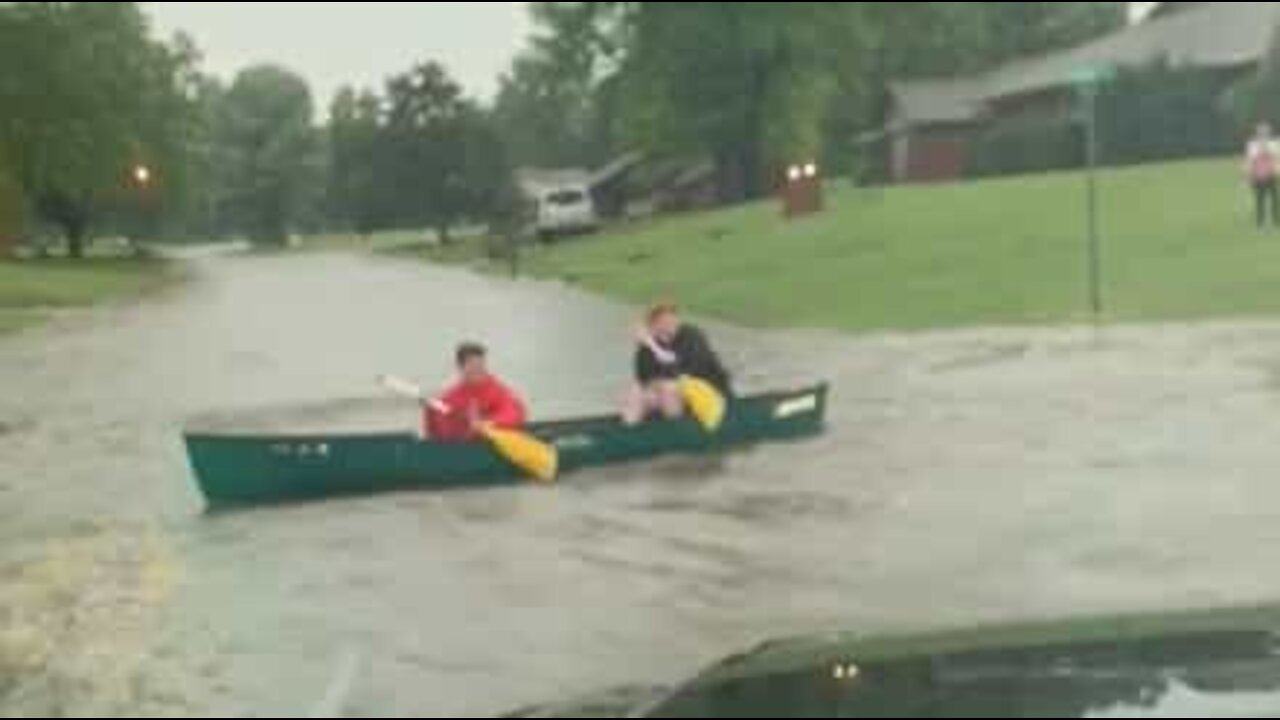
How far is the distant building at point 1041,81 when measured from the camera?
75.1 meters

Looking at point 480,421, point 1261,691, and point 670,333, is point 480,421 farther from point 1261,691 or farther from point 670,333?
point 1261,691

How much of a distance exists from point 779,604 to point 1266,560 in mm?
2934

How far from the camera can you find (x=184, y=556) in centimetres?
1606

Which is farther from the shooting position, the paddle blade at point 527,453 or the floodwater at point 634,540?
the paddle blade at point 527,453

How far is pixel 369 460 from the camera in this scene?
19.0 metres

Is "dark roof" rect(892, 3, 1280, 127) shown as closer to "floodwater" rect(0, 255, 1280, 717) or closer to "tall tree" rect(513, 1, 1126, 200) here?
"tall tree" rect(513, 1, 1126, 200)

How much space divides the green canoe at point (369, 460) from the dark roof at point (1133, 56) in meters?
47.3

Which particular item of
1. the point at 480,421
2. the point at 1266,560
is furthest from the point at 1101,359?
the point at 1266,560

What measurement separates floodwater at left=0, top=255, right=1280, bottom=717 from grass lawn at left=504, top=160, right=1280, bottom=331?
5874mm

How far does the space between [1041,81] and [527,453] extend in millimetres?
66177

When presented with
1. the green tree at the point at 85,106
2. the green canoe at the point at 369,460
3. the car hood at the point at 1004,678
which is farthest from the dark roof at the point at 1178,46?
the car hood at the point at 1004,678

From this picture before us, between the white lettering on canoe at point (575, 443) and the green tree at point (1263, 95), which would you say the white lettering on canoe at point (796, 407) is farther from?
the green tree at point (1263, 95)

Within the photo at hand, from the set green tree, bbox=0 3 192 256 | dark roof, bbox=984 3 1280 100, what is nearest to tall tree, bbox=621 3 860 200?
dark roof, bbox=984 3 1280 100

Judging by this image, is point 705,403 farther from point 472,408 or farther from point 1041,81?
point 1041,81
